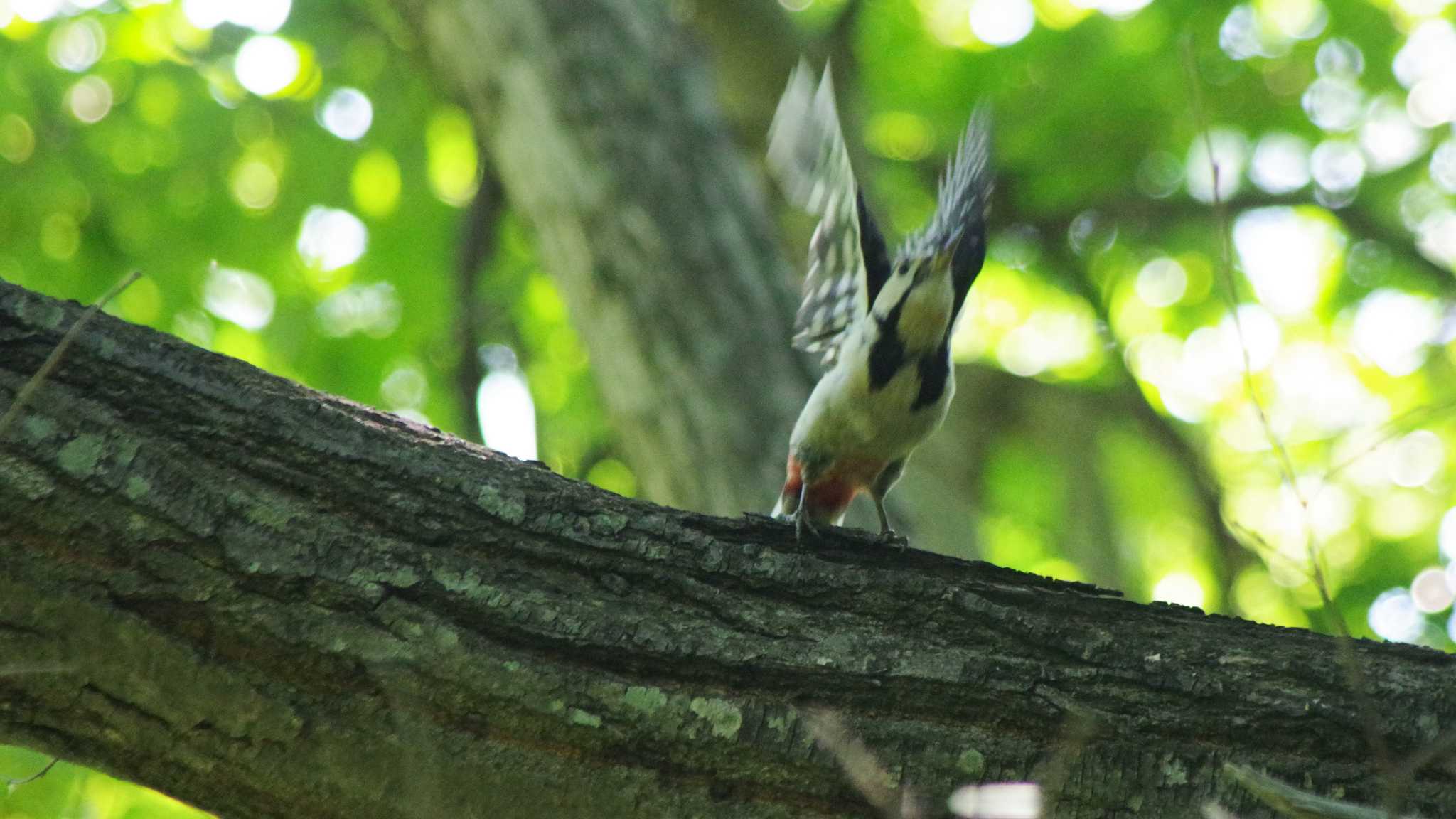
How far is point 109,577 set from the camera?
5.86 feet

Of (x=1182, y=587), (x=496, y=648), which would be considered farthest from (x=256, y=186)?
(x=1182, y=587)

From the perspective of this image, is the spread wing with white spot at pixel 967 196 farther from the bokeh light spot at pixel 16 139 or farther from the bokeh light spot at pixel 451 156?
the bokeh light spot at pixel 16 139

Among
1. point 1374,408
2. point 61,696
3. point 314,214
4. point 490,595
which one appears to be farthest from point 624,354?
point 1374,408

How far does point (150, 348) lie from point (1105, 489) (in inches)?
183

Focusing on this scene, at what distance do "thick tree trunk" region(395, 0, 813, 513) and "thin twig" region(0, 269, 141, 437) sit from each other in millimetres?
2389

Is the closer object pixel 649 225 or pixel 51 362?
pixel 51 362

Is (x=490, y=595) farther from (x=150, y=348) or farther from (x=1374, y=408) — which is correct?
(x=1374, y=408)

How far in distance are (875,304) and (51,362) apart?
215 centimetres

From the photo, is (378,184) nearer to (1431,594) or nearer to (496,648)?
(496,648)

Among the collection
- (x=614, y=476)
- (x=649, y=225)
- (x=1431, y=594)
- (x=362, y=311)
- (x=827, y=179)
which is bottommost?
(x=827, y=179)

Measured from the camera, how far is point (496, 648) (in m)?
1.91

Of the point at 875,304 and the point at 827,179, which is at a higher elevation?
the point at 827,179

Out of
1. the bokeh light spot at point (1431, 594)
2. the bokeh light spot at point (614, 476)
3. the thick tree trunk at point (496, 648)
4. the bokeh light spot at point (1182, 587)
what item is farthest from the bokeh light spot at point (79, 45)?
the bokeh light spot at point (1182, 587)

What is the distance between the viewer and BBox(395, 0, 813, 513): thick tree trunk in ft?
13.6
